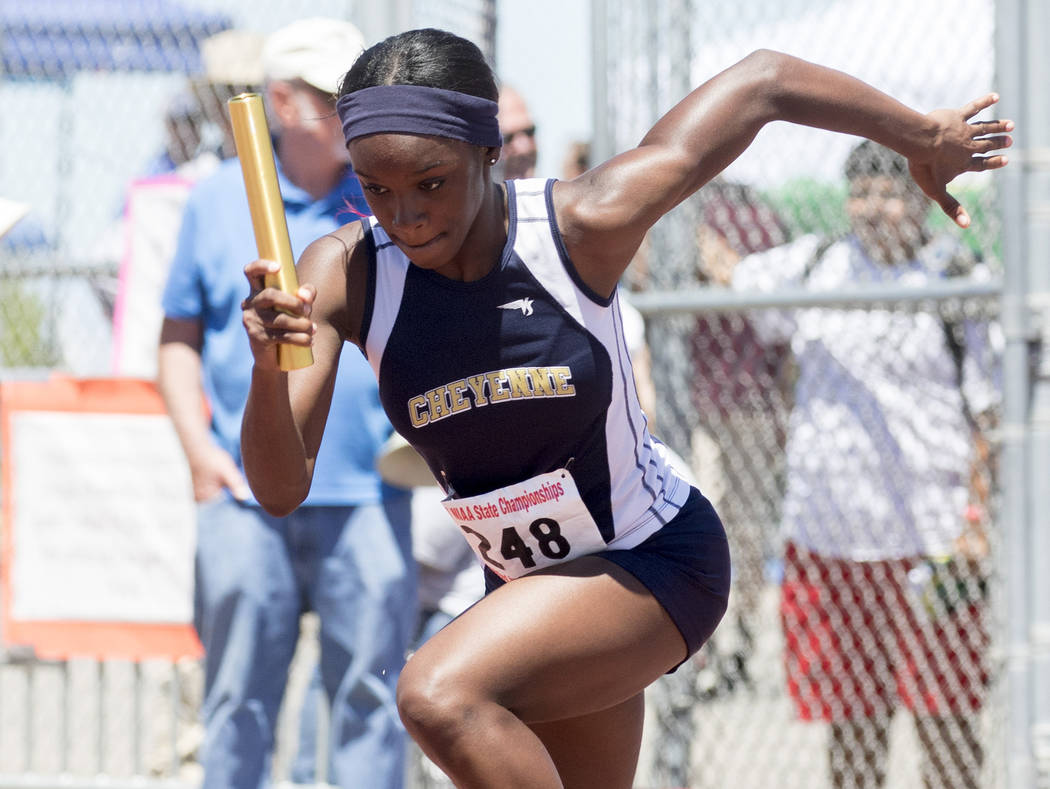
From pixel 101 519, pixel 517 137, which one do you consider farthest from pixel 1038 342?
pixel 101 519

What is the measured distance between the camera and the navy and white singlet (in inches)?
105

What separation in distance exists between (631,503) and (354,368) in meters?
1.32

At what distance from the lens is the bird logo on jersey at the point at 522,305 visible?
8.82ft

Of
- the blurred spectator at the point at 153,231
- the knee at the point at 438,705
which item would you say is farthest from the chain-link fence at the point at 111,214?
the knee at the point at 438,705

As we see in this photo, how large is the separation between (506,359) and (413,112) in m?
0.47

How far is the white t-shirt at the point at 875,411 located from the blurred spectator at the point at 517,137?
78 cm

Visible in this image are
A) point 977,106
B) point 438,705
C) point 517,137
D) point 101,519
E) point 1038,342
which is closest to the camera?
point 438,705

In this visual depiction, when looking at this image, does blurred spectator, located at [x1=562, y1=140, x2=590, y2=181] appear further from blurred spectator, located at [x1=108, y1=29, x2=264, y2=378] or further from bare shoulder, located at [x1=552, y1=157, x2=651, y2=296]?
bare shoulder, located at [x1=552, y1=157, x2=651, y2=296]

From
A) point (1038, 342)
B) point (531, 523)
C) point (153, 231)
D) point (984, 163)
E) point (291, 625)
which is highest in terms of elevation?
point (984, 163)

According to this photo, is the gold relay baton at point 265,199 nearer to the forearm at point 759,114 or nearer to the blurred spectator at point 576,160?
the forearm at point 759,114

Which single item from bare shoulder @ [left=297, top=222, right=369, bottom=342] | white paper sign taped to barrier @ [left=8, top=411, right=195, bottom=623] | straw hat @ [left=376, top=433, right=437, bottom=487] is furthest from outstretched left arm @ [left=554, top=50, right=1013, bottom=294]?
white paper sign taped to barrier @ [left=8, top=411, right=195, bottom=623]

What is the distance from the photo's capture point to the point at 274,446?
2.50 m

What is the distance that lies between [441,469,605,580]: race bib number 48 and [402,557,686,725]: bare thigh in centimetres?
6

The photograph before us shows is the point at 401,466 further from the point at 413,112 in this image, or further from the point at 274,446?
the point at 413,112
